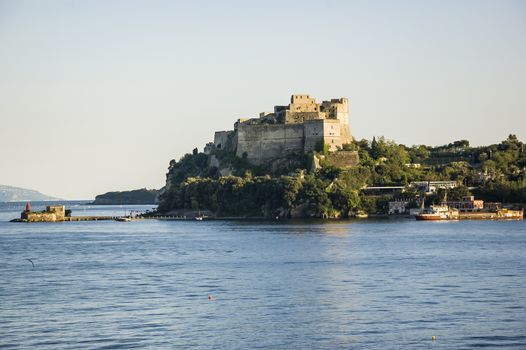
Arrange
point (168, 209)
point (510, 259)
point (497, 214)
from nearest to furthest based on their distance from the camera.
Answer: point (510, 259) → point (497, 214) → point (168, 209)

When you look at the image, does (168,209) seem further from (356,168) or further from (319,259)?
(319,259)

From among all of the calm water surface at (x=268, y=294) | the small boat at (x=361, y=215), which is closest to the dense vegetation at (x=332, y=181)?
the small boat at (x=361, y=215)

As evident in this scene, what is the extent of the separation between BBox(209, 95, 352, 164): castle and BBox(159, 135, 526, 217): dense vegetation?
1.42 meters

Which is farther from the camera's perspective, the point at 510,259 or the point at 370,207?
the point at 370,207

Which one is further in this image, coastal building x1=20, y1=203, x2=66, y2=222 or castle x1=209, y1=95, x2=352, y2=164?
coastal building x1=20, y1=203, x2=66, y2=222

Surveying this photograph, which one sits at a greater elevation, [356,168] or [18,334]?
[356,168]

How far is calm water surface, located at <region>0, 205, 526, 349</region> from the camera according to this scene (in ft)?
97.5

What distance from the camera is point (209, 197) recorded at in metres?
113

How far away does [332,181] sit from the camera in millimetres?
107250

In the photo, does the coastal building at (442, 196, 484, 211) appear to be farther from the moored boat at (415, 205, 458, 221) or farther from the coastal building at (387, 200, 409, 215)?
the coastal building at (387, 200, 409, 215)

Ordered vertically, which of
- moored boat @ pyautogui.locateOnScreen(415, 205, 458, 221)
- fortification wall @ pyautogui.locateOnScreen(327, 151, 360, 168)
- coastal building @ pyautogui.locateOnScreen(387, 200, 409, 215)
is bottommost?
moored boat @ pyautogui.locateOnScreen(415, 205, 458, 221)

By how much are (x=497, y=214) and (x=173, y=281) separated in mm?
63794

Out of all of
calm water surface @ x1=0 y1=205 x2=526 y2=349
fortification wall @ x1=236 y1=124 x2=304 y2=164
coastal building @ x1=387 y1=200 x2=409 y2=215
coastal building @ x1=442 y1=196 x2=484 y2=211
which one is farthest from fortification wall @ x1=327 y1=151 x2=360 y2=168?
calm water surface @ x1=0 y1=205 x2=526 y2=349

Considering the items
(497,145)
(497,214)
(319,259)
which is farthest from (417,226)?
(497,145)
